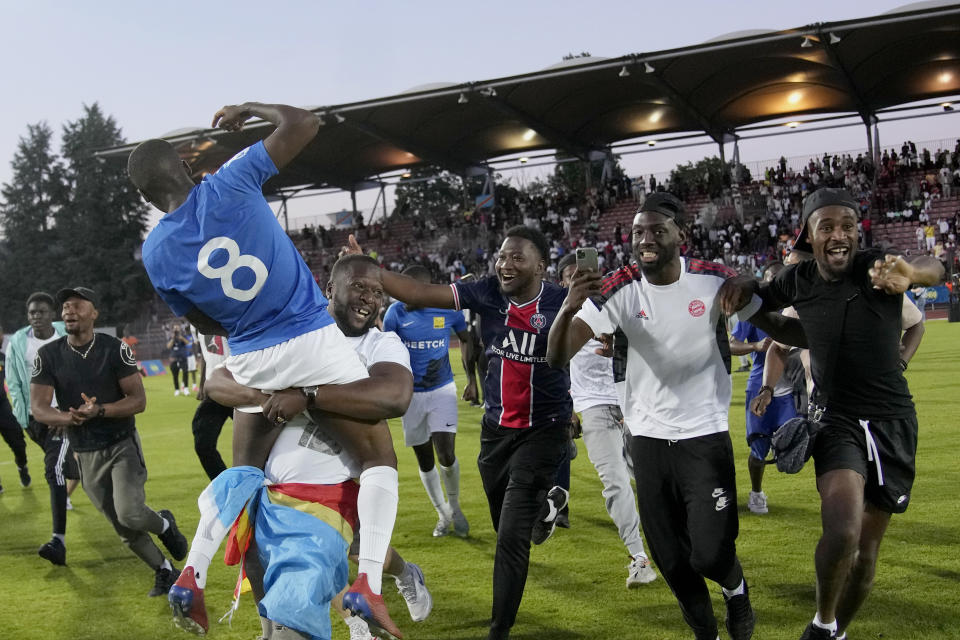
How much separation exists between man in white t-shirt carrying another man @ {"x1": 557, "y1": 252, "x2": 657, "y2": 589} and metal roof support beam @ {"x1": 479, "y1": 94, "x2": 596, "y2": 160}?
95.2ft

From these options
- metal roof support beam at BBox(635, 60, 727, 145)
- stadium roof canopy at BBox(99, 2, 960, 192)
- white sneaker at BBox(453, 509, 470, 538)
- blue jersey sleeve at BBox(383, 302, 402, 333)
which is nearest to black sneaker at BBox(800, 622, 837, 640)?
white sneaker at BBox(453, 509, 470, 538)

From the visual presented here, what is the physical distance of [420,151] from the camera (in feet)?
139

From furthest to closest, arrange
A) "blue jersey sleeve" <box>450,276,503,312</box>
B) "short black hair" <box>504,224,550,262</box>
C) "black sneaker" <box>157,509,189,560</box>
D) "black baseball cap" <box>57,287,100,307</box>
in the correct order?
"black baseball cap" <box>57,287,100,307</box>, "black sneaker" <box>157,509,189,560</box>, "short black hair" <box>504,224,550,262</box>, "blue jersey sleeve" <box>450,276,503,312</box>

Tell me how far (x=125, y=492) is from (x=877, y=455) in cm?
491

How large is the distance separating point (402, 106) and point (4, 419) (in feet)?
91.6

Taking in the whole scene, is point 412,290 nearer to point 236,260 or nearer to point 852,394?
point 236,260

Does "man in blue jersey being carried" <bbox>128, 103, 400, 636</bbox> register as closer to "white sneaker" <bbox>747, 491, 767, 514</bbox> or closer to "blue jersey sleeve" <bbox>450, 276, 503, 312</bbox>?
"blue jersey sleeve" <bbox>450, 276, 503, 312</bbox>

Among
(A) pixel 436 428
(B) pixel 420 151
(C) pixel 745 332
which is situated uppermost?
(B) pixel 420 151

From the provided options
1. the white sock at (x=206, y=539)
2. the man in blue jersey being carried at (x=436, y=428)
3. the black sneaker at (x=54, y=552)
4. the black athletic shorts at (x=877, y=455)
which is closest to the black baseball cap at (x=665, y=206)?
the black athletic shorts at (x=877, y=455)

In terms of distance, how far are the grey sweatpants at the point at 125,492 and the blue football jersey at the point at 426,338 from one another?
2550 mm

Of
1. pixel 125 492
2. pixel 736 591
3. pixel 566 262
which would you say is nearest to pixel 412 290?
pixel 736 591

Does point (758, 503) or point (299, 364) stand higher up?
point (299, 364)

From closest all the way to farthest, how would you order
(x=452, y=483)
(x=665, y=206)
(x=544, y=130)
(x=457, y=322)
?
1. (x=665, y=206)
2. (x=452, y=483)
3. (x=457, y=322)
4. (x=544, y=130)

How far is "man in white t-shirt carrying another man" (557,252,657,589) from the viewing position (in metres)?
6.13
